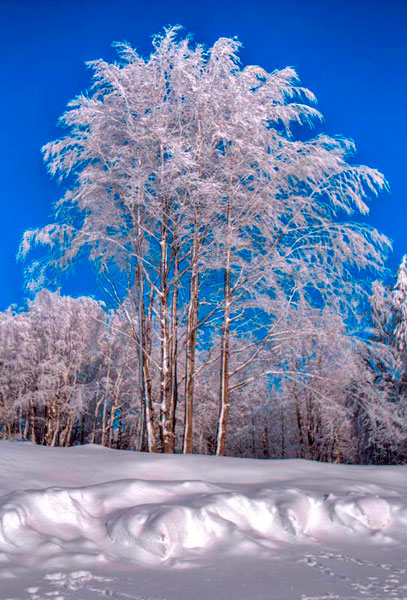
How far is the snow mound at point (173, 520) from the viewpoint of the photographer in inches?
123

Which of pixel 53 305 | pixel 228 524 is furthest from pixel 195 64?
pixel 53 305

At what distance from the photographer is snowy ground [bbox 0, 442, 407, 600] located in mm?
2699

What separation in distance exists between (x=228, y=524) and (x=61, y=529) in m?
1.13

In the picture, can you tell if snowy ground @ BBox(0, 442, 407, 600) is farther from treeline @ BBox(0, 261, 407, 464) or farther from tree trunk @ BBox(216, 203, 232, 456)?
treeline @ BBox(0, 261, 407, 464)

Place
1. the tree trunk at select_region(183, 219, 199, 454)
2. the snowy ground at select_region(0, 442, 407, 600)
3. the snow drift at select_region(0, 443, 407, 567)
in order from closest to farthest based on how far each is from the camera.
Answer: the snowy ground at select_region(0, 442, 407, 600) < the snow drift at select_region(0, 443, 407, 567) < the tree trunk at select_region(183, 219, 199, 454)

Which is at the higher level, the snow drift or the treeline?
the treeline

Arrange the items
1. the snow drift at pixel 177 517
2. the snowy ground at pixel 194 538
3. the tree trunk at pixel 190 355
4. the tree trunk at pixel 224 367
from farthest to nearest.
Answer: the tree trunk at pixel 224 367 → the tree trunk at pixel 190 355 → the snow drift at pixel 177 517 → the snowy ground at pixel 194 538

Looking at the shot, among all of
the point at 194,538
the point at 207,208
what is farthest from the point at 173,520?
the point at 207,208

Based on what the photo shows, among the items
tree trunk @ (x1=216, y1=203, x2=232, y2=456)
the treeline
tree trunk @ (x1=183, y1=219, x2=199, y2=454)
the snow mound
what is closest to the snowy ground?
the snow mound

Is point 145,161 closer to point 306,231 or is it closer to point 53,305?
point 306,231

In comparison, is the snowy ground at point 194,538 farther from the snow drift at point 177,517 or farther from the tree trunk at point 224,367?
the tree trunk at point 224,367

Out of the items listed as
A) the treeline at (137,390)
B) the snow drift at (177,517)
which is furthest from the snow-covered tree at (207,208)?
the treeline at (137,390)

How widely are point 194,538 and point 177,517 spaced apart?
0.57 ft

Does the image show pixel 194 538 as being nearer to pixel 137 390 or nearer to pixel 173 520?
pixel 173 520
